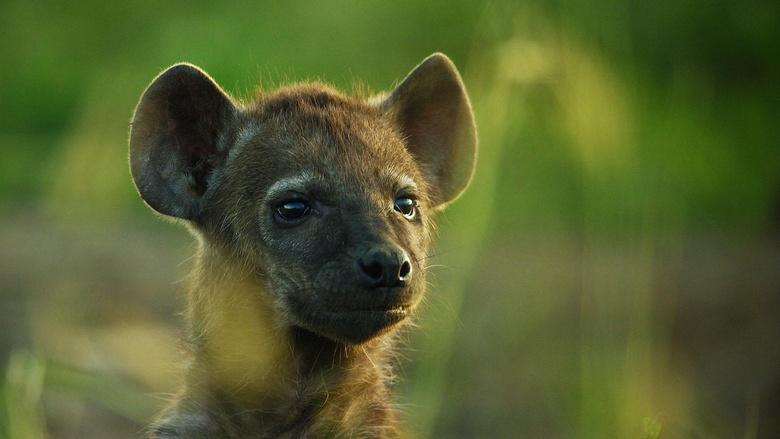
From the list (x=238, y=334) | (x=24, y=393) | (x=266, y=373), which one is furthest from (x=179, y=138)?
(x=24, y=393)

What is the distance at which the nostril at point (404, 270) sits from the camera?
3889mm

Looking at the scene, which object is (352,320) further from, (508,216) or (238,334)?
(508,216)

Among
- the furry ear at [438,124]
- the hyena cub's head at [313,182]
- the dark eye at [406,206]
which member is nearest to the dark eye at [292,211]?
the hyena cub's head at [313,182]

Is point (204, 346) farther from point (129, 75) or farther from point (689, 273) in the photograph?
point (129, 75)

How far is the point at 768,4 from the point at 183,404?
732 centimetres

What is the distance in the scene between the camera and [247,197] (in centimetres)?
441

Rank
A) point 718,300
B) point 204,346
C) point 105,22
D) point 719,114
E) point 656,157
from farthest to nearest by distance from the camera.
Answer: point 105,22 < point 719,114 < point 656,157 < point 718,300 < point 204,346

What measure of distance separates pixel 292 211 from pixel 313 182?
112 mm

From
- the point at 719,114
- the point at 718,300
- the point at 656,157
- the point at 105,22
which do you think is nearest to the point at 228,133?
the point at 718,300

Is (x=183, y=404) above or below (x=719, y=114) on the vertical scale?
below

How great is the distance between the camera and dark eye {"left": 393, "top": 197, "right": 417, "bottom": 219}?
4423 mm

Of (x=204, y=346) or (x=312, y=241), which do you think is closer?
(x=312, y=241)

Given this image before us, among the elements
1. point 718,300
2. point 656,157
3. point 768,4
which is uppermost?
point 768,4

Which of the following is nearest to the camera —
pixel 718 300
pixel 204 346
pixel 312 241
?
pixel 312 241
